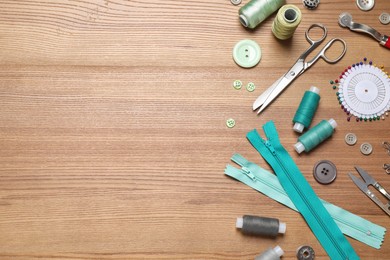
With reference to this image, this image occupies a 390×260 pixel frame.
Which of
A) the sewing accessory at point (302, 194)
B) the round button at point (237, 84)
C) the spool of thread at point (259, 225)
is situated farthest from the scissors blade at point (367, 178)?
the round button at point (237, 84)

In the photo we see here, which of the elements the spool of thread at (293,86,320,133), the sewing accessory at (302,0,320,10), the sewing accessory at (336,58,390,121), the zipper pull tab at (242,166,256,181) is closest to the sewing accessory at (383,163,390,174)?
the sewing accessory at (336,58,390,121)

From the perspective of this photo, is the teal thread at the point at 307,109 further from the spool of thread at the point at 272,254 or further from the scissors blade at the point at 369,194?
the spool of thread at the point at 272,254

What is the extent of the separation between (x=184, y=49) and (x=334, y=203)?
537 mm

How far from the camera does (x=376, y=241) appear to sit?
1.11 m

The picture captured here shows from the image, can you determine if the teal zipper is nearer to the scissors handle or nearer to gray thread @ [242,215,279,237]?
gray thread @ [242,215,279,237]

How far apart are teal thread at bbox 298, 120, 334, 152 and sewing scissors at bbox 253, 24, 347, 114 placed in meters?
0.12

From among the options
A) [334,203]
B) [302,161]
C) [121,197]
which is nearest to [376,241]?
[334,203]

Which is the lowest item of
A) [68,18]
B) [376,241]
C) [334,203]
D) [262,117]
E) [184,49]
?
[376,241]

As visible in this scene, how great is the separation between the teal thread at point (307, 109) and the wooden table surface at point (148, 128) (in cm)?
3

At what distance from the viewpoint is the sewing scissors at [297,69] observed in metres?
1.13

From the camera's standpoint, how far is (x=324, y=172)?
112 cm

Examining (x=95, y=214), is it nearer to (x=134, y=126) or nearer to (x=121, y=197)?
(x=121, y=197)

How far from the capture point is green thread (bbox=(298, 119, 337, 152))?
1101 millimetres

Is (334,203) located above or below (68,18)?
below
